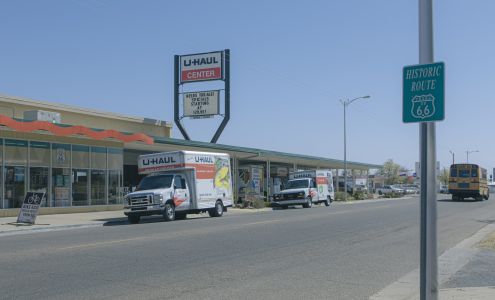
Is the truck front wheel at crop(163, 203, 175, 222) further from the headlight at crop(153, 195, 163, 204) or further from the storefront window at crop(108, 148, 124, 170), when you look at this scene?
the storefront window at crop(108, 148, 124, 170)

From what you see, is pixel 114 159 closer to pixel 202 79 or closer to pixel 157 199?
pixel 157 199

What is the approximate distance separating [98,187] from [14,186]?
5636 mm

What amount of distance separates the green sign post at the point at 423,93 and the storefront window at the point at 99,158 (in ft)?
91.4

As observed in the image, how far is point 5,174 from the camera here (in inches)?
1061

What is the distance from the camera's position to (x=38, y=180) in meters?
28.9

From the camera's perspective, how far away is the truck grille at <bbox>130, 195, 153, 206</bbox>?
24641mm

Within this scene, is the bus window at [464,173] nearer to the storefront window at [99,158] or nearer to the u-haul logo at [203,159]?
the u-haul logo at [203,159]

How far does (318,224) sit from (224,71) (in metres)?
27.0

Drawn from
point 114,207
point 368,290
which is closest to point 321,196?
point 114,207

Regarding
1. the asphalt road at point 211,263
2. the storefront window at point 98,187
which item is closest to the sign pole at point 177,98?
the storefront window at point 98,187

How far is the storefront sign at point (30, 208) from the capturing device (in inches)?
887

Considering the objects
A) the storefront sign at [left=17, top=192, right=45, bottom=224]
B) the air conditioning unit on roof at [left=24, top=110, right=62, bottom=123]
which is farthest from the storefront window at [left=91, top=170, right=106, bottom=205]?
the storefront sign at [left=17, top=192, right=45, bottom=224]

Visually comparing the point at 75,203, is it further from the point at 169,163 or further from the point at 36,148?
the point at 169,163

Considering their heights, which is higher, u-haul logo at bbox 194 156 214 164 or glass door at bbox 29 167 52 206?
u-haul logo at bbox 194 156 214 164
